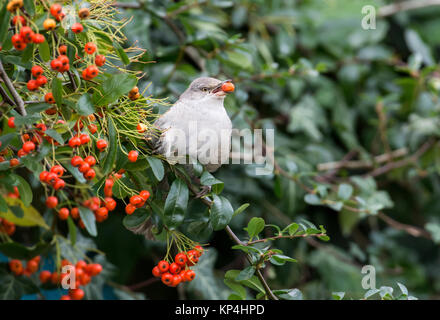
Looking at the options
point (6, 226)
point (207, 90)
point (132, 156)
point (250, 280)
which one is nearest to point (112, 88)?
point (132, 156)

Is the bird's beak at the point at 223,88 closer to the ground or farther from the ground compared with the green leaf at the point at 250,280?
farther from the ground

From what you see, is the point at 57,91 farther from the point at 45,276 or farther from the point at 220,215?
the point at 45,276

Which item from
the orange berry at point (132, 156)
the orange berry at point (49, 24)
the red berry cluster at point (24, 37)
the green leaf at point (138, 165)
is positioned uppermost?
the orange berry at point (49, 24)

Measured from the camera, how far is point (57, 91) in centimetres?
128

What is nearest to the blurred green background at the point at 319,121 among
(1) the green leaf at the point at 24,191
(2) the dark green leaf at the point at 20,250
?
(2) the dark green leaf at the point at 20,250

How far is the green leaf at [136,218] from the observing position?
1.54 meters

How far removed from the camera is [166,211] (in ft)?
4.66

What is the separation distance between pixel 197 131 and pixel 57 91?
57 cm

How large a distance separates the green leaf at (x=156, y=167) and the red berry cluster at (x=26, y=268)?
859 millimetres

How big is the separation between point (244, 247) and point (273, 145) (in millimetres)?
1297

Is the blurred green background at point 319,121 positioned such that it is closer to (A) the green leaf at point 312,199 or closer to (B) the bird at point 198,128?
(A) the green leaf at point 312,199
